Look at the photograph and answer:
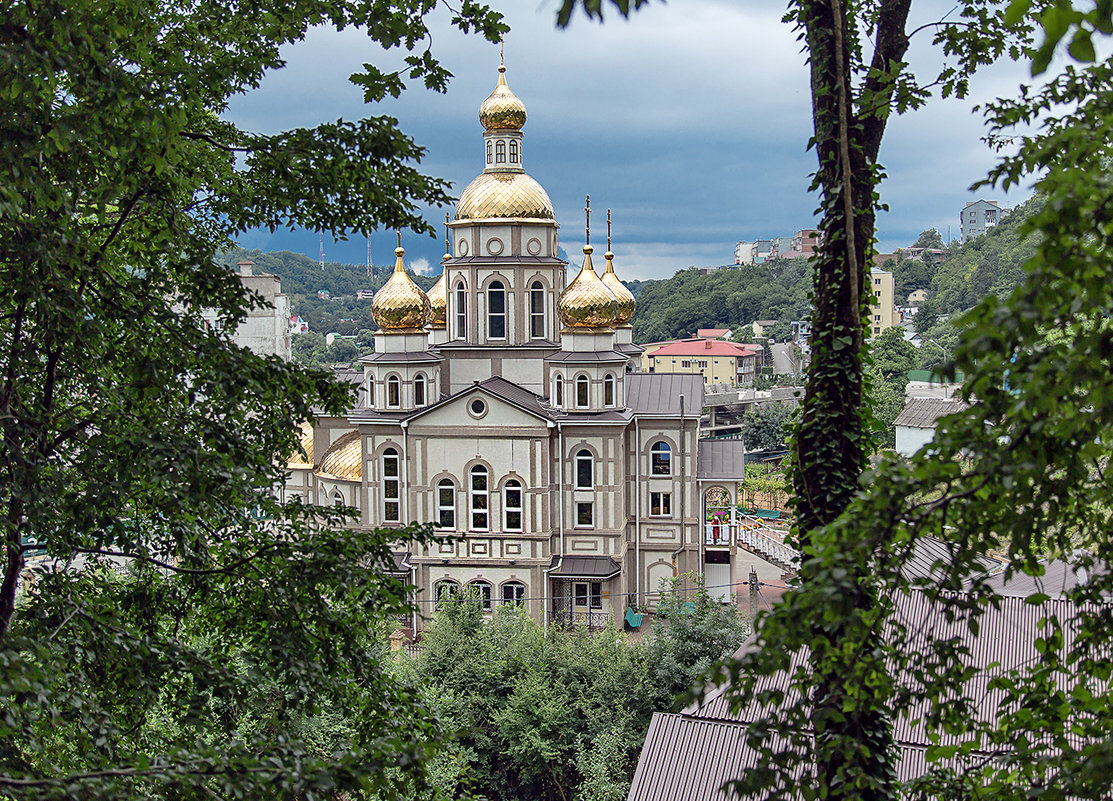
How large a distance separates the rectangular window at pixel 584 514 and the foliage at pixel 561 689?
6.09 m

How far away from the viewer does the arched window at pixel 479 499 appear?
24.6 metres

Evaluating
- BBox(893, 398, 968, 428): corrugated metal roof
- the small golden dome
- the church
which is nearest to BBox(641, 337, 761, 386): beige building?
BBox(893, 398, 968, 428): corrugated metal roof

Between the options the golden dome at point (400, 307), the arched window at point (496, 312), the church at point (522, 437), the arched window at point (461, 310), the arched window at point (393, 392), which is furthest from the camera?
the arched window at point (461, 310)

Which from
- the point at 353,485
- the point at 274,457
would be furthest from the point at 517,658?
the point at 274,457

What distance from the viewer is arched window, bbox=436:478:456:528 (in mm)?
24781

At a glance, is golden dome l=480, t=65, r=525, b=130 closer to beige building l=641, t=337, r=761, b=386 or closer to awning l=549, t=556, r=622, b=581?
awning l=549, t=556, r=622, b=581

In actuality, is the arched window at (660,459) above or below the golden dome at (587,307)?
below

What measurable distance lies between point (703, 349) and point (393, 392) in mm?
56850

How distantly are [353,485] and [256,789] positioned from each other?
2267 cm

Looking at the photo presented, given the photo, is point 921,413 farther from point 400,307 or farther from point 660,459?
point 400,307

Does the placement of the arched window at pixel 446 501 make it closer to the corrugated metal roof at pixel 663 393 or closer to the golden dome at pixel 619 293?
the corrugated metal roof at pixel 663 393

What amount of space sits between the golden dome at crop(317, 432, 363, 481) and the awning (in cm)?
559

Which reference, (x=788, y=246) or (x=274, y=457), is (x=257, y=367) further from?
(x=788, y=246)

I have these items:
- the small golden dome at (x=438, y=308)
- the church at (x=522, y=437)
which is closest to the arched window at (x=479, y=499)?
the church at (x=522, y=437)
